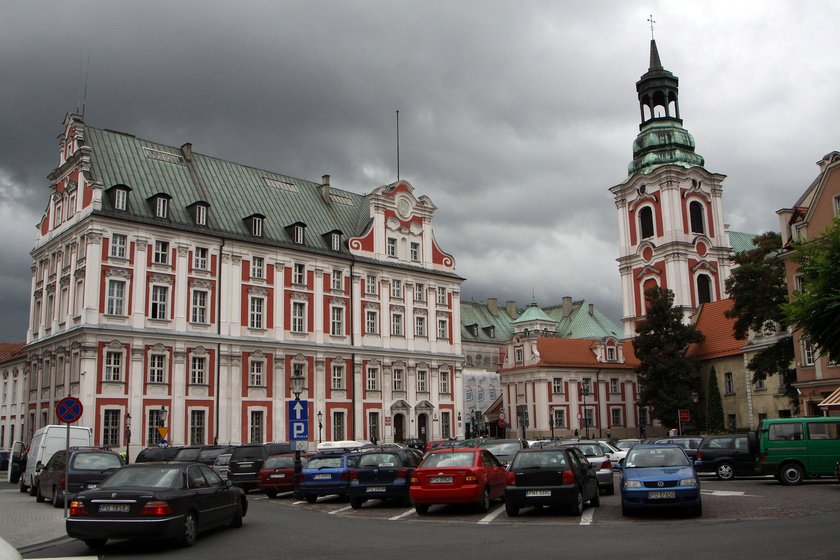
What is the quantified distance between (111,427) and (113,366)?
146 inches

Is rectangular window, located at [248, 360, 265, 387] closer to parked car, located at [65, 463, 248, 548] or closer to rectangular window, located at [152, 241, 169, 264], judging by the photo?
rectangular window, located at [152, 241, 169, 264]

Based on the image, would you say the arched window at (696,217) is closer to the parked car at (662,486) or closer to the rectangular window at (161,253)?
the rectangular window at (161,253)

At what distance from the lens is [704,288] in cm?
8669

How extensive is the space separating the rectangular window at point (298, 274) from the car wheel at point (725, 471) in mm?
36336

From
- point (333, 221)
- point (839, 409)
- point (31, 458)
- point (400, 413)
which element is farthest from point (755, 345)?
point (31, 458)

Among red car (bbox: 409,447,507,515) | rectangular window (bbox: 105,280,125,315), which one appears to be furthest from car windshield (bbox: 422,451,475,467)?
rectangular window (bbox: 105,280,125,315)

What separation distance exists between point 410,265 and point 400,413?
1236 cm

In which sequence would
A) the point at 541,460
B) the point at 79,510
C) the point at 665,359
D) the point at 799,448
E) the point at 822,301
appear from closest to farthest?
the point at 79,510, the point at 541,460, the point at 822,301, the point at 799,448, the point at 665,359

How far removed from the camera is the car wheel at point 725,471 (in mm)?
29062

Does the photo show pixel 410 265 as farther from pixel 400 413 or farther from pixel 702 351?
pixel 702 351

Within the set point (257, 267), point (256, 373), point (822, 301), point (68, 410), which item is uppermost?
point (257, 267)

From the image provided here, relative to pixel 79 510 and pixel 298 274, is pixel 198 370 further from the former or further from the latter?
pixel 79 510

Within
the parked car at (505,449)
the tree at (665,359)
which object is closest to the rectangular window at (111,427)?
the parked car at (505,449)

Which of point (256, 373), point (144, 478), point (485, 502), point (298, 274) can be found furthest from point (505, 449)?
point (298, 274)
